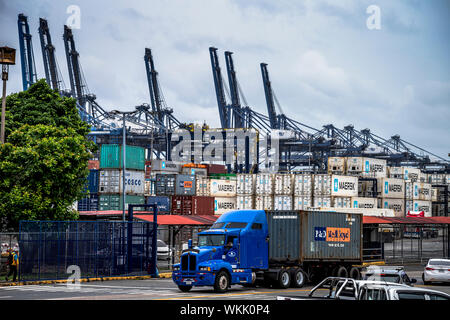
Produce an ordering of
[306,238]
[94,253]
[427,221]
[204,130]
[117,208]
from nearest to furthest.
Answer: [306,238]
[94,253]
[427,221]
[117,208]
[204,130]

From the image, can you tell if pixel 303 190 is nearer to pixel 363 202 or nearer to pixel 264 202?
pixel 264 202

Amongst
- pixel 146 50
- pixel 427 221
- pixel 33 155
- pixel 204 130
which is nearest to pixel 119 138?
pixel 204 130

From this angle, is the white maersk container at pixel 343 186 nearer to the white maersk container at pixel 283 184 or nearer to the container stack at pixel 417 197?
the white maersk container at pixel 283 184

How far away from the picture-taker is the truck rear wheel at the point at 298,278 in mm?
27859

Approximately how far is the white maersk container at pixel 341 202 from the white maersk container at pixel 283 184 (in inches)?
197

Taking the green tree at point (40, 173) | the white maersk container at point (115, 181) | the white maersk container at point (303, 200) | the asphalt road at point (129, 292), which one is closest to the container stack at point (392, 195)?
the white maersk container at point (303, 200)

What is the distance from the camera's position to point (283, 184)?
7056cm

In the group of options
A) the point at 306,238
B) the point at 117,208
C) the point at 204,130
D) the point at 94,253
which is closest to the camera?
the point at 306,238

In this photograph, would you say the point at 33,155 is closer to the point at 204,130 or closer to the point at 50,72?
the point at 204,130

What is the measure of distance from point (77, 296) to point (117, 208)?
41.6m

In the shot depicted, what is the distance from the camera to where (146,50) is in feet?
499

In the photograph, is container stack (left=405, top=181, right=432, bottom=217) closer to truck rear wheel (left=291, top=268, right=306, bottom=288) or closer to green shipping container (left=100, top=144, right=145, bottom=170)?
green shipping container (left=100, top=144, right=145, bottom=170)

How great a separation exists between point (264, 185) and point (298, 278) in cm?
4349

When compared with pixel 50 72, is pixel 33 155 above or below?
below
